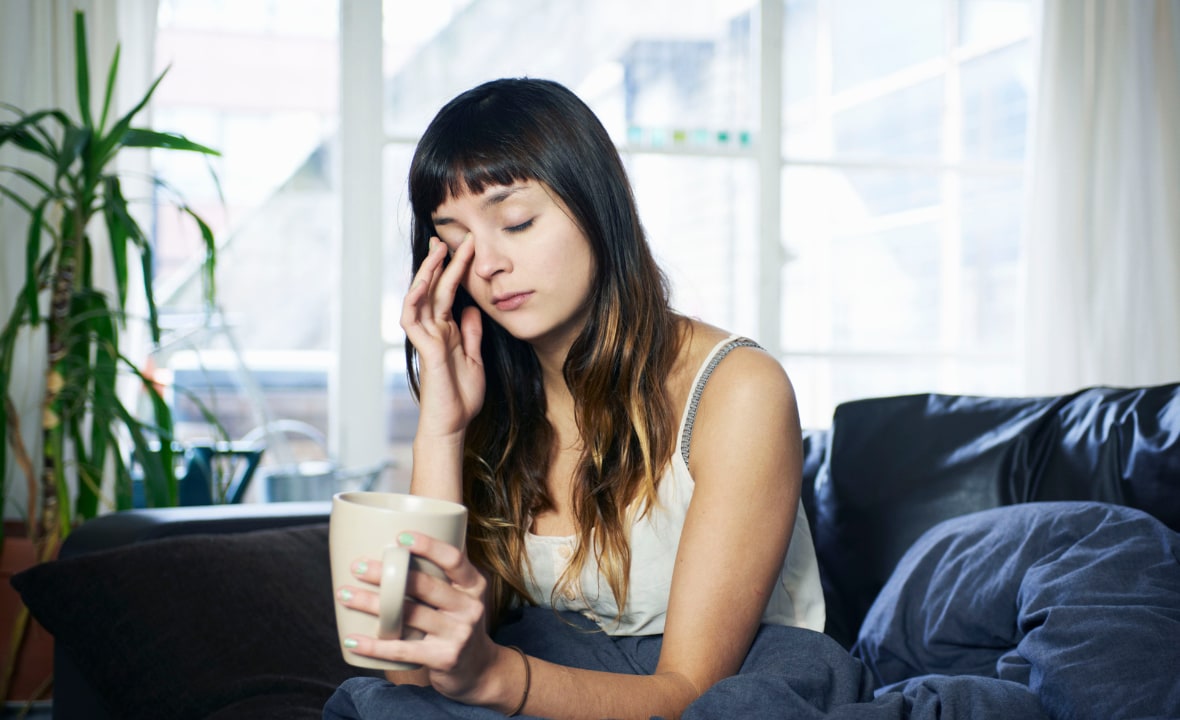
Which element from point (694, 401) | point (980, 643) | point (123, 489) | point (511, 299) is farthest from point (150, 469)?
point (980, 643)

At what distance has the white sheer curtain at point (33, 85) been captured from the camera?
8.96 feet

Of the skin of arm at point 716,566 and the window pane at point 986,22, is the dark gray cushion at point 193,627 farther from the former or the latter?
the window pane at point 986,22

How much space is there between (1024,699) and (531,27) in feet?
9.10

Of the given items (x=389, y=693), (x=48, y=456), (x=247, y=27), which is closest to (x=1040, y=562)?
(x=389, y=693)

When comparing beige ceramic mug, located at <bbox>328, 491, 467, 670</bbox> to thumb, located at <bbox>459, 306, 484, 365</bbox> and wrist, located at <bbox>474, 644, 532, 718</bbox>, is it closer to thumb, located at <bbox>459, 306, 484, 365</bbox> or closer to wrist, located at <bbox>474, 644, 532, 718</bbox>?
wrist, located at <bbox>474, 644, 532, 718</bbox>

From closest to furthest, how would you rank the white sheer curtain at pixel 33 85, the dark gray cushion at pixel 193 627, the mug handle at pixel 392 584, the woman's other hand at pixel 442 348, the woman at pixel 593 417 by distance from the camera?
the mug handle at pixel 392 584, the woman at pixel 593 417, the woman's other hand at pixel 442 348, the dark gray cushion at pixel 193 627, the white sheer curtain at pixel 33 85

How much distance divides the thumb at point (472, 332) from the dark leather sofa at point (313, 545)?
48cm

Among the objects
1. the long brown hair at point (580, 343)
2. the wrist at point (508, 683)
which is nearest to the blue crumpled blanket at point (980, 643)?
the wrist at point (508, 683)

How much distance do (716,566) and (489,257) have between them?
424 mm

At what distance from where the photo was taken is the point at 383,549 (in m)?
0.70

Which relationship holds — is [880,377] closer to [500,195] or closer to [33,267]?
[33,267]

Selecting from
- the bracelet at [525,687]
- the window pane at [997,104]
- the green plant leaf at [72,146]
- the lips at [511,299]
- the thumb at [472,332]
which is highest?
the window pane at [997,104]

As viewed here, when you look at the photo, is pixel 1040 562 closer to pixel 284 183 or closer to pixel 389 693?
pixel 389 693

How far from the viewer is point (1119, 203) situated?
3494 mm
